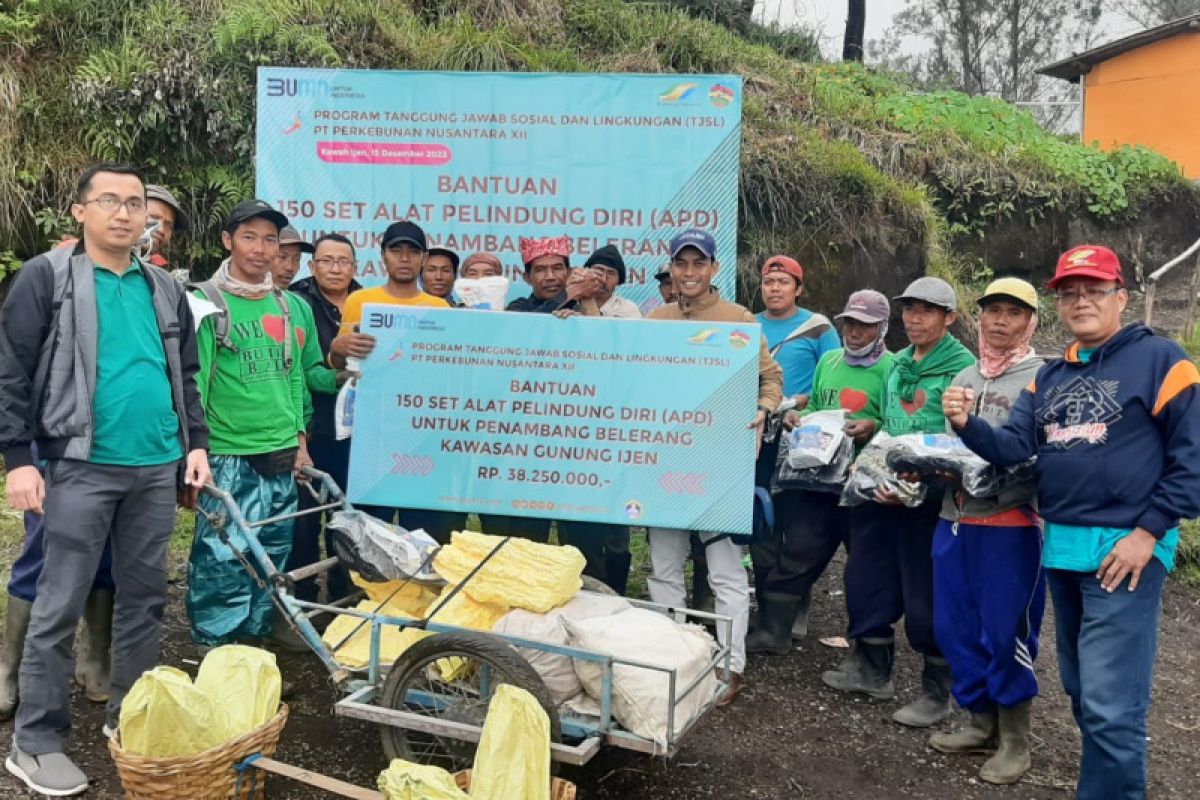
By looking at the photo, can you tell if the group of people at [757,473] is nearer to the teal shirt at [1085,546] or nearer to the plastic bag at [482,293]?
the teal shirt at [1085,546]

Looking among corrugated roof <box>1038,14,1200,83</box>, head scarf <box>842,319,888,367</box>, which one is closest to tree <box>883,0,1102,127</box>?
corrugated roof <box>1038,14,1200,83</box>

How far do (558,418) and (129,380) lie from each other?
1778 mm

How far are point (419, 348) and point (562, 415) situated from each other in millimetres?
731

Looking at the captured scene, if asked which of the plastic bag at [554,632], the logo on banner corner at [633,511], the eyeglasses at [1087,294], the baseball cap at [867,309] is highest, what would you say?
the eyeglasses at [1087,294]

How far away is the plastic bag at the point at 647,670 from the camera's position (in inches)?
139

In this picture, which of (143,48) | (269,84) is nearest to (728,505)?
(269,84)

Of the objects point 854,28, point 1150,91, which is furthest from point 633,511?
point 1150,91

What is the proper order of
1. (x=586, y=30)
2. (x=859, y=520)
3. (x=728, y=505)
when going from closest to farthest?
(x=728, y=505) < (x=859, y=520) < (x=586, y=30)

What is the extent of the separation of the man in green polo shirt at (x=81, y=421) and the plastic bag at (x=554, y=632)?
4.78ft

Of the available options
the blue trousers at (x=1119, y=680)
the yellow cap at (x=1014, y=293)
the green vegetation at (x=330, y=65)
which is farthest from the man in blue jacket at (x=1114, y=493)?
the green vegetation at (x=330, y=65)

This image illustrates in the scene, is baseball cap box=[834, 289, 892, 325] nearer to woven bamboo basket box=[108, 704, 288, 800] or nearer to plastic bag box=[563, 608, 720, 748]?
plastic bag box=[563, 608, 720, 748]

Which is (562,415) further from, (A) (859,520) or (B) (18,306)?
(B) (18,306)

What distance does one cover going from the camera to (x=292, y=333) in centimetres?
501

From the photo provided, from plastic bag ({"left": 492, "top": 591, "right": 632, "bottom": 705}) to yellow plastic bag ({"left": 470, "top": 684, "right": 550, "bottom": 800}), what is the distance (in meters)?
0.47
